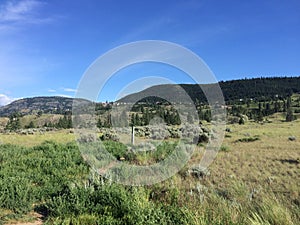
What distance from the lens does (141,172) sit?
10.7 meters

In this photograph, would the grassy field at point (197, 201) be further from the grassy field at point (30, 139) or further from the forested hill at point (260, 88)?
the forested hill at point (260, 88)

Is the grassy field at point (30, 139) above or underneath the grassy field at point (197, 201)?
above

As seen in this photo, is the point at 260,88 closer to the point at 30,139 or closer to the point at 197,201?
the point at 30,139

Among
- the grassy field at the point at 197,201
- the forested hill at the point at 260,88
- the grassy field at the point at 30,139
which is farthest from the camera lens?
the forested hill at the point at 260,88

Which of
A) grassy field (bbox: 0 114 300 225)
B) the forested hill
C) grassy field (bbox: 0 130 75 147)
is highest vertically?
the forested hill

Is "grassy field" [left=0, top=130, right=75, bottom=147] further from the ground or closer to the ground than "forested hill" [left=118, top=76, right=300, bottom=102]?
closer to the ground

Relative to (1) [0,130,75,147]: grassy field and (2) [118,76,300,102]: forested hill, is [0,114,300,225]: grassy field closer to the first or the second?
(1) [0,130,75,147]: grassy field

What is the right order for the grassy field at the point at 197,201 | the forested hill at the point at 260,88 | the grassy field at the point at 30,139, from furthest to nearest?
1. the forested hill at the point at 260,88
2. the grassy field at the point at 30,139
3. the grassy field at the point at 197,201

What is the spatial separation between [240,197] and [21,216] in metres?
4.92

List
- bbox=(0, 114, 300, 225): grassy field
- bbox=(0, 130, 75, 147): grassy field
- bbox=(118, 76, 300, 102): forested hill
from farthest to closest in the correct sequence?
1. bbox=(118, 76, 300, 102): forested hill
2. bbox=(0, 130, 75, 147): grassy field
3. bbox=(0, 114, 300, 225): grassy field

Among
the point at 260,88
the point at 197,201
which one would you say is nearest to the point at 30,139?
the point at 197,201

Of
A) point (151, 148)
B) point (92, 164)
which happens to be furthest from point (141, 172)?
point (151, 148)

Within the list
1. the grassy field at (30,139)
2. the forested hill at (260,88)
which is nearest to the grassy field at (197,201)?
the grassy field at (30,139)

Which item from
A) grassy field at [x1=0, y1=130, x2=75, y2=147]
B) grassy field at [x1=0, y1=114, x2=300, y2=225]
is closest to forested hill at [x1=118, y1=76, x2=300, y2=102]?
grassy field at [x1=0, y1=130, x2=75, y2=147]
